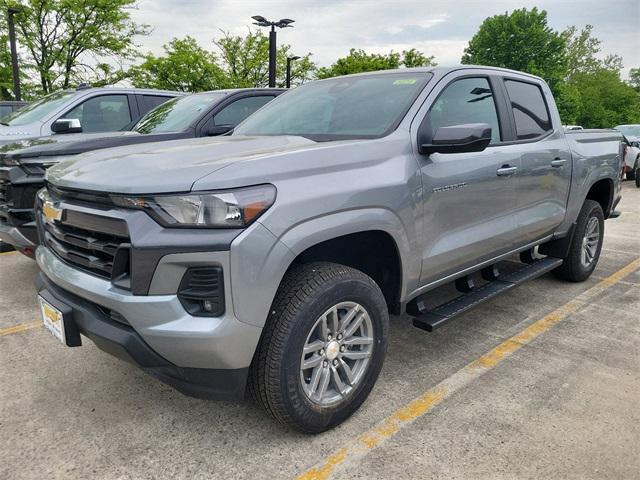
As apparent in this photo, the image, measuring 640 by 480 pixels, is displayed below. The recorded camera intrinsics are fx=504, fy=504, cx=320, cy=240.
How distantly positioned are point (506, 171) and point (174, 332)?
2466mm

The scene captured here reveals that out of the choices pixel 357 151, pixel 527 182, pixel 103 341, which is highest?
pixel 357 151

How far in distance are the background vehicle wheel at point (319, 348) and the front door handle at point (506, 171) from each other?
1.40m

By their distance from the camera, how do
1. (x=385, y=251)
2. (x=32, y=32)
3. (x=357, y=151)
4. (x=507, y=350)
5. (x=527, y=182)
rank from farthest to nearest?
(x=32, y=32) < (x=527, y=182) < (x=507, y=350) < (x=385, y=251) < (x=357, y=151)

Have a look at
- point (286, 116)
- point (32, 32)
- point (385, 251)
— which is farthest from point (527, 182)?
point (32, 32)

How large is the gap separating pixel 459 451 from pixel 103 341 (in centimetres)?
168

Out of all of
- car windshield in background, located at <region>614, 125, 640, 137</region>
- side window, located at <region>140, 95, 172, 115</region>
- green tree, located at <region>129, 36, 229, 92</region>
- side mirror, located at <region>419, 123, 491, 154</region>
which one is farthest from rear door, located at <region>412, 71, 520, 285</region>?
green tree, located at <region>129, 36, 229, 92</region>

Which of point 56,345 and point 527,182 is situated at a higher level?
point 527,182

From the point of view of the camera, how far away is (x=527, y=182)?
3686 mm

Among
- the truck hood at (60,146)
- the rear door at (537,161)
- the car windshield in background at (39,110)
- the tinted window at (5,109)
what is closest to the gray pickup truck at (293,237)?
the rear door at (537,161)

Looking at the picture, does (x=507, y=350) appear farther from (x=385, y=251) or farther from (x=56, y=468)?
(x=56, y=468)

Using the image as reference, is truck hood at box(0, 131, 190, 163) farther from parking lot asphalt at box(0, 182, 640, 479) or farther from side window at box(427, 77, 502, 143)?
side window at box(427, 77, 502, 143)

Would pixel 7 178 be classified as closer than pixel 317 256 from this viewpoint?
No

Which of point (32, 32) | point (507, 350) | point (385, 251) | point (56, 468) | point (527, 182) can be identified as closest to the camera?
point (56, 468)

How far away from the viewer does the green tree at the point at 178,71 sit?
22.3 m
